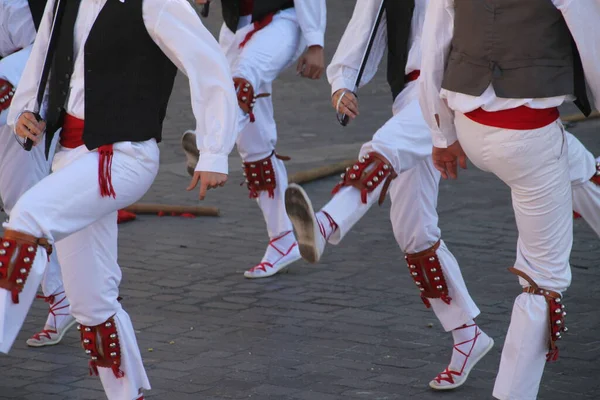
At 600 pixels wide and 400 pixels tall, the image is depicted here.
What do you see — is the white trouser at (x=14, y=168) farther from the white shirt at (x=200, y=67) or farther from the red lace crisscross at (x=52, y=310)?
the white shirt at (x=200, y=67)

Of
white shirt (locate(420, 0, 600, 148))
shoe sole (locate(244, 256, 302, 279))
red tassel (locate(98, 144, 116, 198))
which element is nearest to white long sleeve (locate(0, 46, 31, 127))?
red tassel (locate(98, 144, 116, 198))

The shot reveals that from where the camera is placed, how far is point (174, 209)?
8.41 m

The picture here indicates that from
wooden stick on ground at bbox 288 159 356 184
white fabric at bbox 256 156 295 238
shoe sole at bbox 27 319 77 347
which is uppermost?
shoe sole at bbox 27 319 77 347

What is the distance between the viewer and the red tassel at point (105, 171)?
409cm

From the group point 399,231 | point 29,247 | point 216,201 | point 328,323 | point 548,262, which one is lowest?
point 216,201

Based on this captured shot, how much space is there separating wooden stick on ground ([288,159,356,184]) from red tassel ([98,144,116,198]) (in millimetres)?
4785

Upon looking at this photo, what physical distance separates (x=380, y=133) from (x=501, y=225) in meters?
3.36

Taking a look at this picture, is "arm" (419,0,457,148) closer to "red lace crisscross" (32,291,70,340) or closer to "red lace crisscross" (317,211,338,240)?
"red lace crisscross" (317,211,338,240)

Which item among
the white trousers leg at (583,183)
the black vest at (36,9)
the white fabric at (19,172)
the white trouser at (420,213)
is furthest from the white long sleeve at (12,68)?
the white trousers leg at (583,183)

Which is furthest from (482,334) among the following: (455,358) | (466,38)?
(466,38)

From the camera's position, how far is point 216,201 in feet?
29.0

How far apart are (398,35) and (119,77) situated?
1.46 metres

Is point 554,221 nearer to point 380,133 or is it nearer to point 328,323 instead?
point 380,133

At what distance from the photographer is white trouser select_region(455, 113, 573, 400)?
13.2 ft
